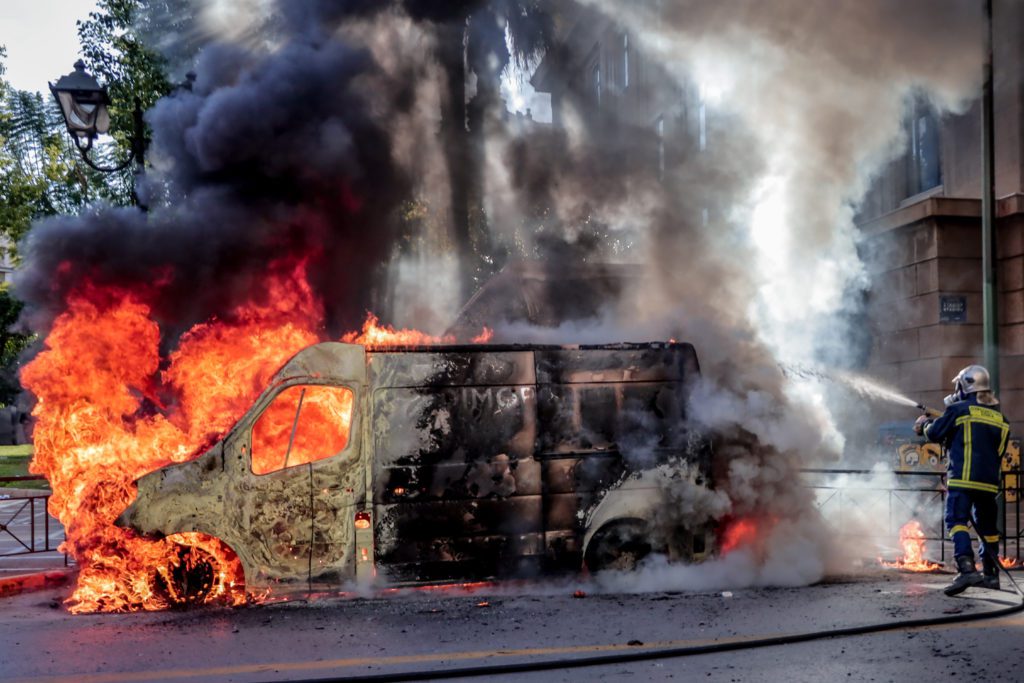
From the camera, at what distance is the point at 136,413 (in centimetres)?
917

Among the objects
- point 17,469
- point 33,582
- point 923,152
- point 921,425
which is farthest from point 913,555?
point 17,469

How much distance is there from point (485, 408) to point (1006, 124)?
1159 centimetres

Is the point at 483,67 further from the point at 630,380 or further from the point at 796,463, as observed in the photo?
the point at 796,463

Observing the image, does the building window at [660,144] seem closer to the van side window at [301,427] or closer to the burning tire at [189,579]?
the van side window at [301,427]

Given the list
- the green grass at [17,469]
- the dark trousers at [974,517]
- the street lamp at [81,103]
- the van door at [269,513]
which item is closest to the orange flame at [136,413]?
the van door at [269,513]

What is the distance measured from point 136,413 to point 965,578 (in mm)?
7905

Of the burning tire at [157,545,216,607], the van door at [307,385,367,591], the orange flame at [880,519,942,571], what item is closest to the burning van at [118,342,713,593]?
the van door at [307,385,367,591]

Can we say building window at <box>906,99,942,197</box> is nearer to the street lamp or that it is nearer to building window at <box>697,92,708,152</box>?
building window at <box>697,92,708,152</box>

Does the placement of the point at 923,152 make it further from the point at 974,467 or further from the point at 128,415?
the point at 128,415

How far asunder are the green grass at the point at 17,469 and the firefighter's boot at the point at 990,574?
20667 millimetres

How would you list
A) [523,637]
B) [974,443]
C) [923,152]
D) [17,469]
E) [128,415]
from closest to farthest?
[523,637], [974,443], [128,415], [923,152], [17,469]

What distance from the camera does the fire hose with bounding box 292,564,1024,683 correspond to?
16.6 ft

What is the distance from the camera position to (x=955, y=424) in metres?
7.45

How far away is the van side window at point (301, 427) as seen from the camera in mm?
7242
